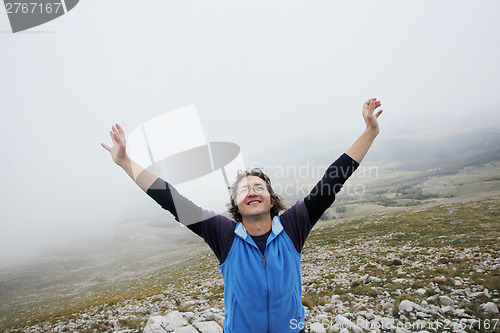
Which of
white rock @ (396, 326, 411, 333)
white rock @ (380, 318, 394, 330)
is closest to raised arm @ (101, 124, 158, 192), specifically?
white rock @ (396, 326, 411, 333)

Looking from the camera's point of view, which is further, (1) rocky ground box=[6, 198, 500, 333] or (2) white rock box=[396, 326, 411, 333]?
(1) rocky ground box=[6, 198, 500, 333]

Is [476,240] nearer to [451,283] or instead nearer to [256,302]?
[451,283]

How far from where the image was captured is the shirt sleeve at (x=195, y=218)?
3139 millimetres

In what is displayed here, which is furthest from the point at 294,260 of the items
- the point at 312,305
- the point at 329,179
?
the point at 312,305

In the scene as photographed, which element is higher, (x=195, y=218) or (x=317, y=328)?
(x=195, y=218)

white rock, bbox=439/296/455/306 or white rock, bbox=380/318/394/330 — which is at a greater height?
white rock, bbox=380/318/394/330

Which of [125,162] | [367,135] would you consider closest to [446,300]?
[367,135]

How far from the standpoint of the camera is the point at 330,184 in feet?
10.9

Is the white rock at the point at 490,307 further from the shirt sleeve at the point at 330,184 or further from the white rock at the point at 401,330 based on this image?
the shirt sleeve at the point at 330,184

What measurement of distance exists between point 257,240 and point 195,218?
92 centimetres

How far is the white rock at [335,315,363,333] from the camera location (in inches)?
256

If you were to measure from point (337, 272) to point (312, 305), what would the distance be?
18.0 ft

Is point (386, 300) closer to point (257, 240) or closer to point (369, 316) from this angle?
point (369, 316)

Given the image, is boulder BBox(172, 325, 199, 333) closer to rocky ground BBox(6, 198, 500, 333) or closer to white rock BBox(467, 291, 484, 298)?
rocky ground BBox(6, 198, 500, 333)
